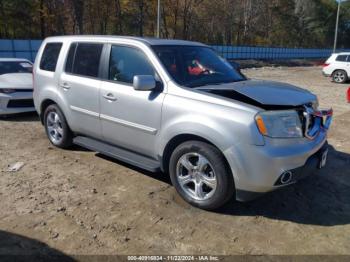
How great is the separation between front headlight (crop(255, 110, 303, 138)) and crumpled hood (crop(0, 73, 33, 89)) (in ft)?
20.5

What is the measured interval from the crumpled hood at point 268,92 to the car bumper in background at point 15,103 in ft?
17.6

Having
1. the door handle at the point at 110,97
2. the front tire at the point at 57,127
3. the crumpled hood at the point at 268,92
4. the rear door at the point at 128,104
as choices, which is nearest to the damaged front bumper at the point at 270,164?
the crumpled hood at the point at 268,92

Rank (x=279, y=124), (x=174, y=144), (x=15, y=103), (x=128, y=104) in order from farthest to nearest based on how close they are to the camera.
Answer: (x=15, y=103), (x=128, y=104), (x=174, y=144), (x=279, y=124)

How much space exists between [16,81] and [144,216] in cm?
587

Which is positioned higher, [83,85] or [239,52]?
[239,52]

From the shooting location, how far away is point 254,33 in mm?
52500

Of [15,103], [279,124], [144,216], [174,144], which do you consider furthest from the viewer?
[15,103]

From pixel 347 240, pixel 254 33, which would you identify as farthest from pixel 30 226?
pixel 254 33

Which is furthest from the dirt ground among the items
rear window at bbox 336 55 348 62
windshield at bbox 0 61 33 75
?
rear window at bbox 336 55 348 62

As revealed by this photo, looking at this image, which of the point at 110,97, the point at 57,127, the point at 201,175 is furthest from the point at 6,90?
the point at 201,175

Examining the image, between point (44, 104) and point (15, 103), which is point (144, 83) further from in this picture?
point (15, 103)

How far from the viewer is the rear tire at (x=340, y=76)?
59.6ft

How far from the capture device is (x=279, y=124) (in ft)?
11.7

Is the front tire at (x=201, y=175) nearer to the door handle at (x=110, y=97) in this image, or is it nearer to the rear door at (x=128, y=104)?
the rear door at (x=128, y=104)
